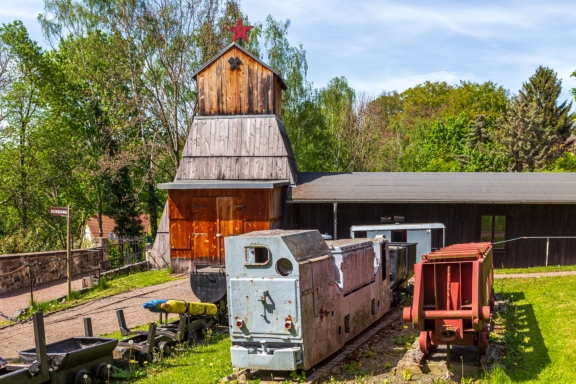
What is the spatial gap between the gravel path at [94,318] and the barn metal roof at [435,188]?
7.07 m

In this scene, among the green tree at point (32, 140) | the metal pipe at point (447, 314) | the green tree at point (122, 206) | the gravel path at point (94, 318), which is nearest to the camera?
the metal pipe at point (447, 314)

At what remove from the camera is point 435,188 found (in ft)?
69.2

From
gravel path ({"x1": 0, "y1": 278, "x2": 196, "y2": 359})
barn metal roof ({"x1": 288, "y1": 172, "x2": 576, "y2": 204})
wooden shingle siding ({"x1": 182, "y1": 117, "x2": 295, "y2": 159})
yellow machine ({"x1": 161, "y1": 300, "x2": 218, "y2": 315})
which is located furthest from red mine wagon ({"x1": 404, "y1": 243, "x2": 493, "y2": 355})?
wooden shingle siding ({"x1": 182, "y1": 117, "x2": 295, "y2": 159})

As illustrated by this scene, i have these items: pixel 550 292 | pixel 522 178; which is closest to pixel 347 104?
pixel 522 178

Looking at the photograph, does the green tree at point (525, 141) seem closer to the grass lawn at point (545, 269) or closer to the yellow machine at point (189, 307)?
the grass lawn at point (545, 269)

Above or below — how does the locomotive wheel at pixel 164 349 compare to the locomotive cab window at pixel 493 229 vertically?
below

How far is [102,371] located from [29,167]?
89.8 ft

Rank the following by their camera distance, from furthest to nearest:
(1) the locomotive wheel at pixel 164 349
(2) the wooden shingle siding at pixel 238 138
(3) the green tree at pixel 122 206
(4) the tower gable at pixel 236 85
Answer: (3) the green tree at pixel 122 206
(4) the tower gable at pixel 236 85
(2) the wooden shingle siding at pixel 238 138
(1) the locomotive wheel at pixel 164 349

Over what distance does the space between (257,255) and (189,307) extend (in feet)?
10.0

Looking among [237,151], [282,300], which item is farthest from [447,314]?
[237,151]

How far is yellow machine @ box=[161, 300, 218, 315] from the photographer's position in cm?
1045

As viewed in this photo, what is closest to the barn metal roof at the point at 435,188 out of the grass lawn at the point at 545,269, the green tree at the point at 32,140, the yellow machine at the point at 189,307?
the grass lawn at the point at 545,269

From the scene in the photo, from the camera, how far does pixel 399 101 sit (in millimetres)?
75625

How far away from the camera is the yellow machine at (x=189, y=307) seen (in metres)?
10.5
